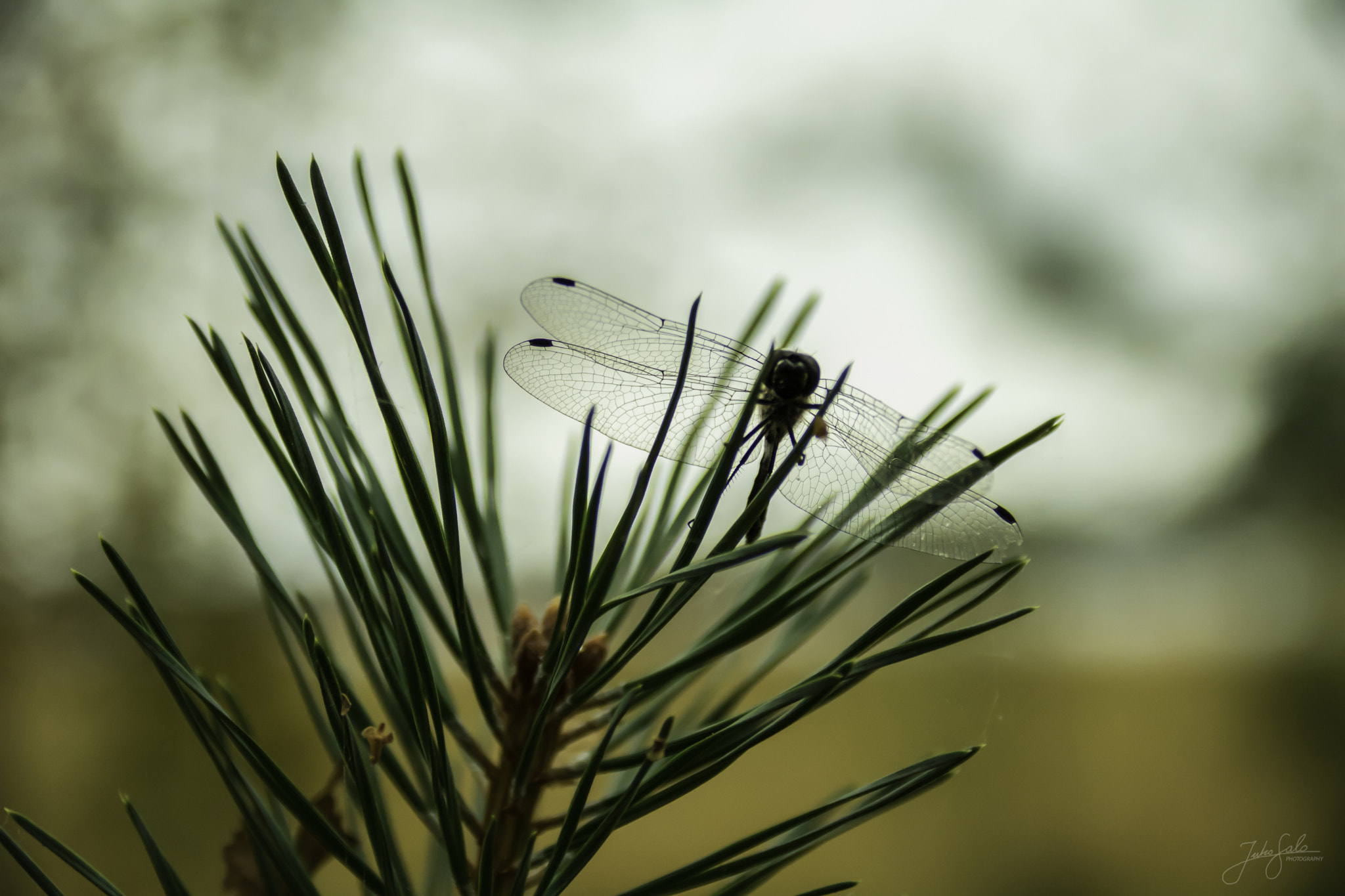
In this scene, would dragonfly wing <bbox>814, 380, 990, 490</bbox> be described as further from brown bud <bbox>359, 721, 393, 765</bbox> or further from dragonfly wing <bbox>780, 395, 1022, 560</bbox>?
brown bud <bbox>359, 721, 393, 765</bbox>

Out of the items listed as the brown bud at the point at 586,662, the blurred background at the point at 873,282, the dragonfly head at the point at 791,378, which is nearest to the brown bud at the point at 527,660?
the brown bud at the point at 586,662

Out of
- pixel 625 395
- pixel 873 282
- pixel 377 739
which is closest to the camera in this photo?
pixel 377 739

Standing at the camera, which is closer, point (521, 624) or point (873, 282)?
point (521, 624)

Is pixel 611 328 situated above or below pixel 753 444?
above

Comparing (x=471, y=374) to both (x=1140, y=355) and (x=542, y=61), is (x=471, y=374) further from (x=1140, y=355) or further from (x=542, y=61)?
(x=1140, y=355)

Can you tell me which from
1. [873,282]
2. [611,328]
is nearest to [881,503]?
[611,328]

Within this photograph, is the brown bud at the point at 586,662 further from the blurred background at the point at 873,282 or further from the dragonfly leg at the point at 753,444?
the blurred background at the point at 873,282

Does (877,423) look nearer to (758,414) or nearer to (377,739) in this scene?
(758,414)
